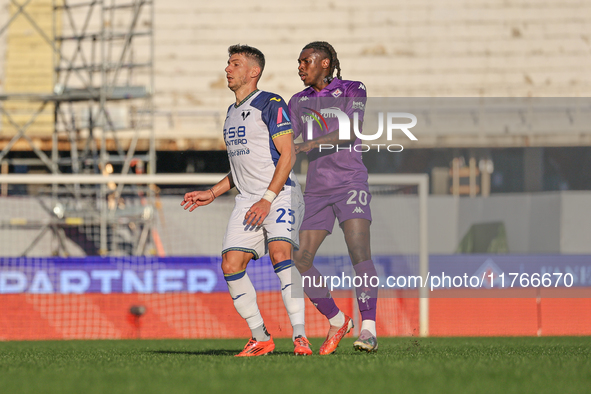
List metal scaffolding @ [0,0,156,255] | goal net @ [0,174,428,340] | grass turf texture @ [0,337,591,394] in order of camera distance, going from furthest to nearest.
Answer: metal scaffolding @ [0,0,156,255]
goal net @ [0,174,428,340]
grass turf texture @ [0,337,591,394]

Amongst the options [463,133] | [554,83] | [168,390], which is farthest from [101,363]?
[554,83]

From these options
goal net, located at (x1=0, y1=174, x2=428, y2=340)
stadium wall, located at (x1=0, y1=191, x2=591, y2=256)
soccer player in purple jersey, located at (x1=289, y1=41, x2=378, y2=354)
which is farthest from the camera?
stadium wall, located at (x1=0, y1=191, x2=591, y2=256)

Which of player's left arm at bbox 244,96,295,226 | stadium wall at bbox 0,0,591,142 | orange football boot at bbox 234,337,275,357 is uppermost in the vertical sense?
stadium wall at bbox 0,0,591,142

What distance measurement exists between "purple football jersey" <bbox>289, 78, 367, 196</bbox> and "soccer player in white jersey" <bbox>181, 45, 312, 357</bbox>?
0.36 m

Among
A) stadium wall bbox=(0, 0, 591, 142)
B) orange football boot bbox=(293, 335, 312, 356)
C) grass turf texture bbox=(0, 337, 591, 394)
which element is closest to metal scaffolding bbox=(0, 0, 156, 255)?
stadium wall bbox=(0, 0, 591, 142)

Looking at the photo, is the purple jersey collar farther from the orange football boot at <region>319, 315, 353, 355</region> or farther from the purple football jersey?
the orange football boot at <region>319, 315, 353, 355</region>

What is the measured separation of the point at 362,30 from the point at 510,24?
3.61 metres

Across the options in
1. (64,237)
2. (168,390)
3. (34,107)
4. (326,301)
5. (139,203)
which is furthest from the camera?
(34,107)

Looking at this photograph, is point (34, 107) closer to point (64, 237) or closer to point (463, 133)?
point (64, 237)

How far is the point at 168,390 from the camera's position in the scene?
3238mm

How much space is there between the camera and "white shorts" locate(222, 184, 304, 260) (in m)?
4.90

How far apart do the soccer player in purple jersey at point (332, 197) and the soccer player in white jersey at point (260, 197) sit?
275 millimetres

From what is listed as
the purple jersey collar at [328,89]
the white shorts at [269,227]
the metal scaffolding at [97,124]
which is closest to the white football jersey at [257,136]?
the white shorts at [269,227]

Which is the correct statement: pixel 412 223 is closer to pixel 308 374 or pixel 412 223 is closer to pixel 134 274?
pixel 134 274
